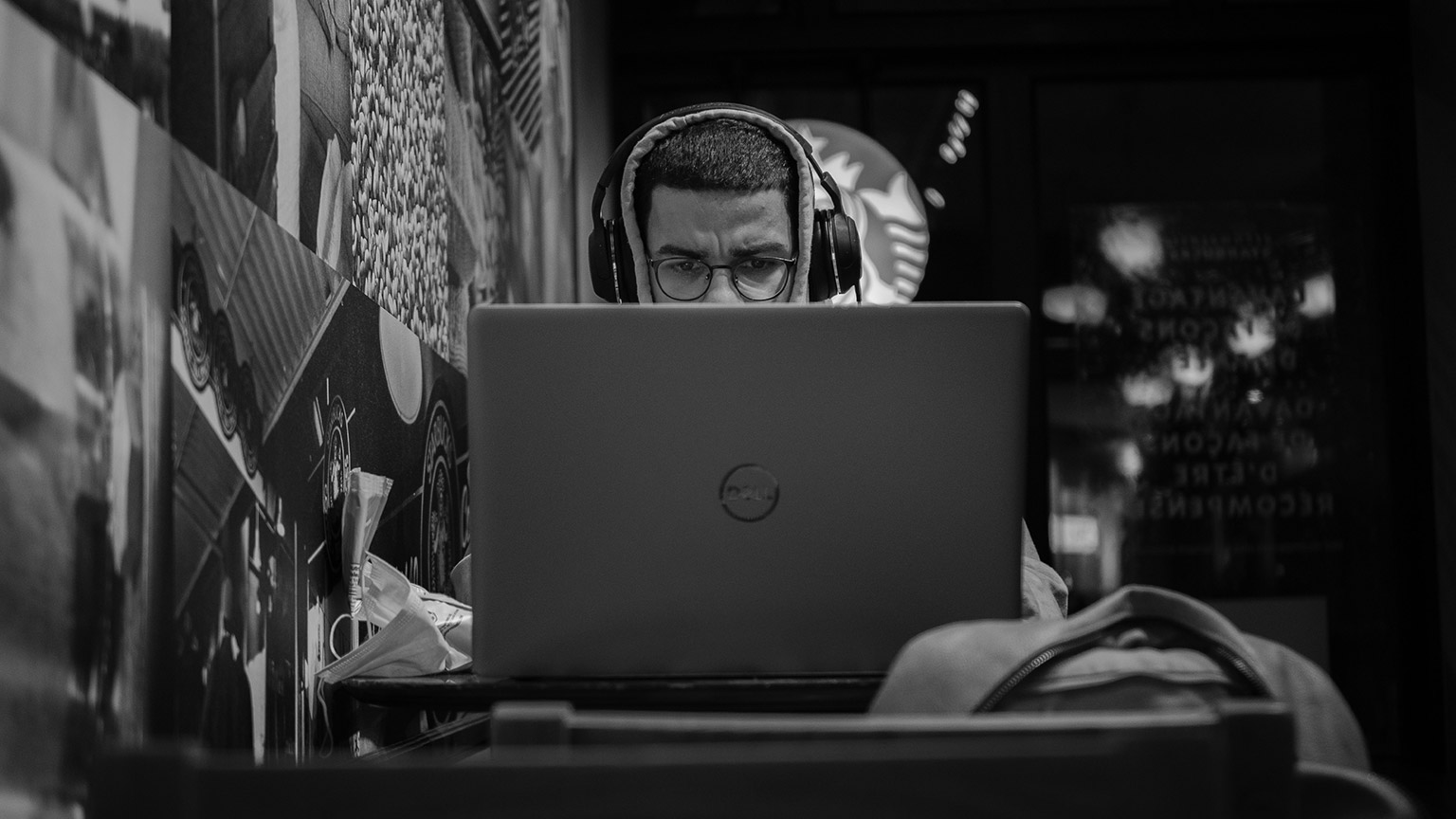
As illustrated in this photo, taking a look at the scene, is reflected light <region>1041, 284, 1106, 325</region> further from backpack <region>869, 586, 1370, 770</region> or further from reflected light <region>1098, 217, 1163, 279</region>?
backpack <region>869, 586, 1370, 770</region>

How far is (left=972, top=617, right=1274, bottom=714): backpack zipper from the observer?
0.85 m

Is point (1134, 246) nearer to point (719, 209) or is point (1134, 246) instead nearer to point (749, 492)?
point (719, 209)

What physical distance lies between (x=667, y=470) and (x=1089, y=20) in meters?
3.98

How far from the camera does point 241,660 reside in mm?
1239

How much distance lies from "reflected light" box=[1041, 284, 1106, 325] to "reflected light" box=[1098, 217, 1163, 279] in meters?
0.12

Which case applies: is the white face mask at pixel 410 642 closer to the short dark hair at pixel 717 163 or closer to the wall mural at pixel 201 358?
the wall mural at pixel 201 358

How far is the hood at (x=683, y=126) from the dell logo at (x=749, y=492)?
0.85 meters

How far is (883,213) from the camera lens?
4156 millimetres

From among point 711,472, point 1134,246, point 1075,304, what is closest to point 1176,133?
point 1134,246

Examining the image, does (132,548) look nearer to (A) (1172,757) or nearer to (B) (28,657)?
(B) (28,657)

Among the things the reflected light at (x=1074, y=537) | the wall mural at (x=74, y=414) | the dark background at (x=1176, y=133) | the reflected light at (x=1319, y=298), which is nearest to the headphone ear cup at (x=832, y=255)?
the wall mural at (x=74, y=414)

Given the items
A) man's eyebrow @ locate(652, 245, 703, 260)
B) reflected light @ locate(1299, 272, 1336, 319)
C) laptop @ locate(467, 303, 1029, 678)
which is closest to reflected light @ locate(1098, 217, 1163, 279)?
reflected light @ locate(1299, 272, 1336, 319)

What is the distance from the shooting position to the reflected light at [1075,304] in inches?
184

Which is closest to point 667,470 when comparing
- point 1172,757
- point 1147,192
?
point 1172,757
